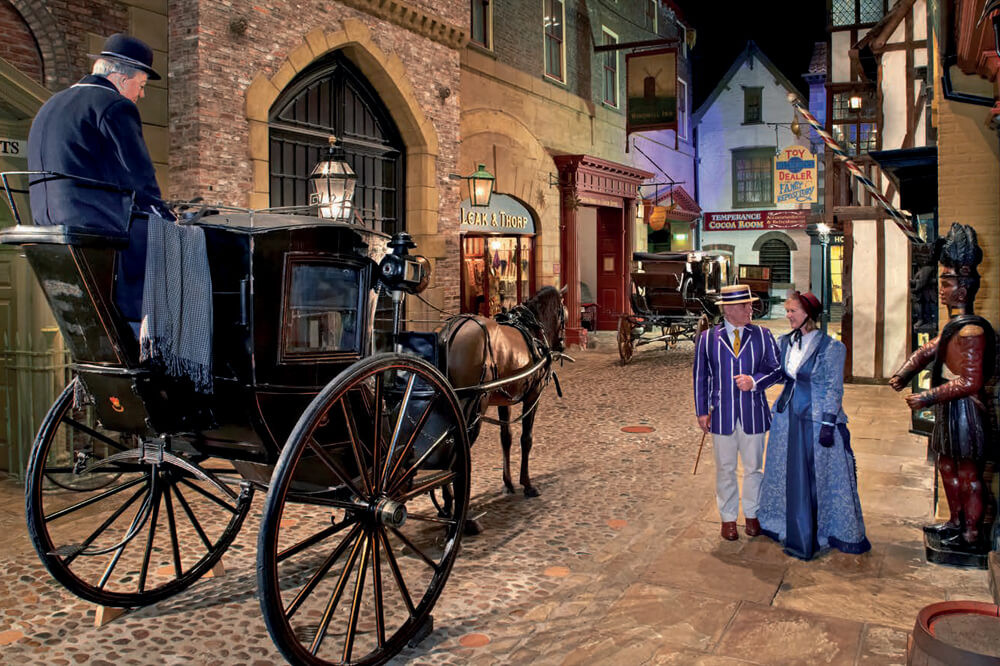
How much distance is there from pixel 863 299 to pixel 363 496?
1168cm

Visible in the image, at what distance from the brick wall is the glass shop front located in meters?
9.26

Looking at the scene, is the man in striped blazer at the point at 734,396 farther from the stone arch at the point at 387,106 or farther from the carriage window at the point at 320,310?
the stone arch at the point at 387,106

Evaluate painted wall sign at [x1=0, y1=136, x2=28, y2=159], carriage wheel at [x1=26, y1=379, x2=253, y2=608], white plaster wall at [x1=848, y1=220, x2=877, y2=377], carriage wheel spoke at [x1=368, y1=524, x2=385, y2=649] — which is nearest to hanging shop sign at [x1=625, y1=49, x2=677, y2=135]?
white plaster wall at [x1=848, y1=220, x2=877, y2=377]

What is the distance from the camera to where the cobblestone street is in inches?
170

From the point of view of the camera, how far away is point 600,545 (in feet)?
19.8

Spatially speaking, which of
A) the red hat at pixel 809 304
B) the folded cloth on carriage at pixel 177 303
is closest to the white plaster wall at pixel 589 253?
the red hat at pixel 809 304

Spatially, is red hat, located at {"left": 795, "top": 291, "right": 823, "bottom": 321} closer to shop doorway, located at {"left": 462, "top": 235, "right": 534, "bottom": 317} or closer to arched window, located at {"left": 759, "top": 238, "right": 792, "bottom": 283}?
shop doorway, located at {"left": 462, "top": 235, "right": 534, "bottom": 317}

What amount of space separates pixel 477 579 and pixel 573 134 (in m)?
17.4

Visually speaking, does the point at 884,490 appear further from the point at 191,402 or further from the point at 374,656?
the point at 191,402

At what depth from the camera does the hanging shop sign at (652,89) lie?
2000 cm

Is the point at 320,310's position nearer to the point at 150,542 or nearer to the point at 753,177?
the point at 150,542

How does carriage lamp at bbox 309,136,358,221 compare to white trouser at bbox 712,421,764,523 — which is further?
carriage lamp at bbox 309,136,358,221

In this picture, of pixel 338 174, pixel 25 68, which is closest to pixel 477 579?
pixel 338 174

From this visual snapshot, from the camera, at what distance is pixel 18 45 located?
8188 mm
